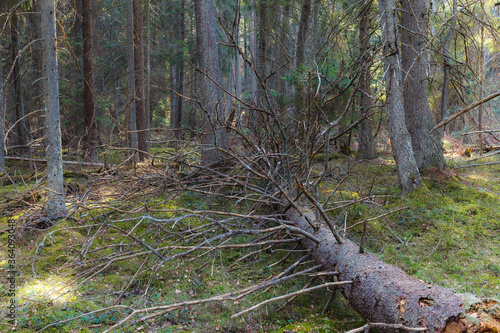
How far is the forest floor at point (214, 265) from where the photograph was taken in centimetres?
330

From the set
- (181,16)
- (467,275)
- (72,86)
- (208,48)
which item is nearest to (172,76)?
(181,16)

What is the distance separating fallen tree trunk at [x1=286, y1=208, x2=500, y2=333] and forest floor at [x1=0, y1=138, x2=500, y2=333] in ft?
1.59

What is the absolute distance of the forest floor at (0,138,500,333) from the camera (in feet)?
10.8

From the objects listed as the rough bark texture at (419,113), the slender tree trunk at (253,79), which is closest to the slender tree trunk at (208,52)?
the slender tree trunk at (253,79)

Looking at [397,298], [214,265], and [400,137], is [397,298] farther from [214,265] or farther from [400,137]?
[400,137]

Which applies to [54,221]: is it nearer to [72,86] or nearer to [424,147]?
[424,147]

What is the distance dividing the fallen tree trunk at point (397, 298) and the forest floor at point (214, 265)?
484 millimetres

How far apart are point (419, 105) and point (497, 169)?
143 inches

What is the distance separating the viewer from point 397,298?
263 centimetres

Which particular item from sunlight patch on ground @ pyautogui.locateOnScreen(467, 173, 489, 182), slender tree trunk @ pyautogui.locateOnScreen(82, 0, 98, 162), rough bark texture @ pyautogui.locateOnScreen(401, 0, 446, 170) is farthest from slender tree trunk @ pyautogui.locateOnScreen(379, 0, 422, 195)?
slender tree trunk @ pyautogui.locateOnScreen(82, 0, 98, 162)

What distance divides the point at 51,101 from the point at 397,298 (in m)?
5.85

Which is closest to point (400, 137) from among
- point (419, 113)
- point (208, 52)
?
point (419, 113)

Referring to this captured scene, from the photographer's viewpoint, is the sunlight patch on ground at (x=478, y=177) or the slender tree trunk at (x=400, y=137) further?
the sunlight patch on ground at (x=478, y=177)

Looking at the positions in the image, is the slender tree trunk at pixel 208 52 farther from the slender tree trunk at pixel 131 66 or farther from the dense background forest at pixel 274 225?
the slender tree trunk at pixel 131 66
